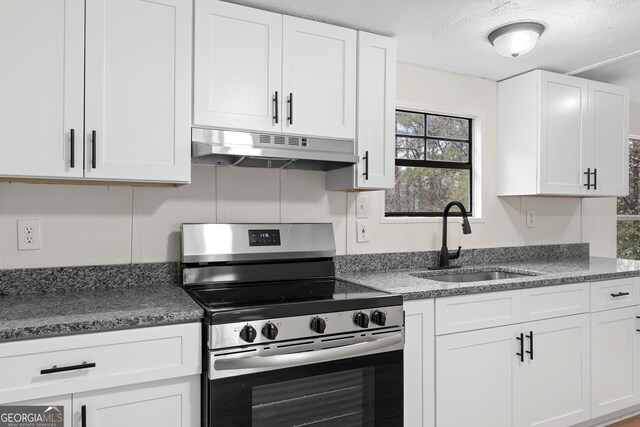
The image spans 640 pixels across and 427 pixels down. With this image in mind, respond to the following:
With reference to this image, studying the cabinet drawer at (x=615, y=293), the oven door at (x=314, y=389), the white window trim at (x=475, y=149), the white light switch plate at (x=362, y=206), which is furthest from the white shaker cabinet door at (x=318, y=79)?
the cabinet drawer at (x=615, y=293)

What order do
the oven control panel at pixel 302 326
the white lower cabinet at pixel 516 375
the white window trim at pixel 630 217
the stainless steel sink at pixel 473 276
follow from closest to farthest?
the oven control panel at pixel 302 326 < the white lower cabinet at pixel 516 375 < the stainless steel sink at pixel 473 276 < the white window trim at pixel 630 217

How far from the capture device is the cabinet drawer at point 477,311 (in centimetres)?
214

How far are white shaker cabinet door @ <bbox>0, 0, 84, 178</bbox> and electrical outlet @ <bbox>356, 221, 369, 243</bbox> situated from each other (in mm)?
1466

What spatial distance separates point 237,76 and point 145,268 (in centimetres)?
95

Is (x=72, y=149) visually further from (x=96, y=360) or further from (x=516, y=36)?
(x=516, y=36)

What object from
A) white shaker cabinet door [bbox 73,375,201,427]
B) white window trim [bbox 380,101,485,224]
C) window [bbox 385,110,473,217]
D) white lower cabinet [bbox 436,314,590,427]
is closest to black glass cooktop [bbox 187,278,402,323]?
white shaker cabinet door [bbox 73,375,201,427]

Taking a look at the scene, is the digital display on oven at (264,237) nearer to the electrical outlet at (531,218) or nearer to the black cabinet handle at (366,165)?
the black cabinet handle at (366,165)

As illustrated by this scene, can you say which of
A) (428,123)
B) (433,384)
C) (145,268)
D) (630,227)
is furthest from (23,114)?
(630,227)

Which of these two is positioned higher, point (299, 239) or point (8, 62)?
point (8, 62)

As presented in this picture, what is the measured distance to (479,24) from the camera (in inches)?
91.4

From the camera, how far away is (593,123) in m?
3.12

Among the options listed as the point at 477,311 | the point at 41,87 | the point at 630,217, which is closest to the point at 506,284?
the point at 477,311

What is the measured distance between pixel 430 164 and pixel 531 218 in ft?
2.98

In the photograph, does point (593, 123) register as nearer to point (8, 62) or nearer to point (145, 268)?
point (145, 268)
